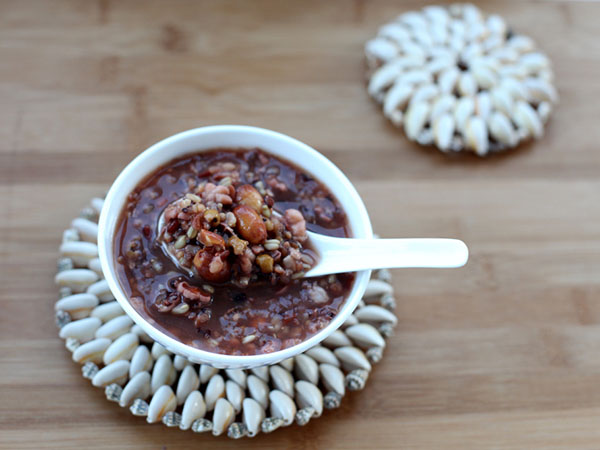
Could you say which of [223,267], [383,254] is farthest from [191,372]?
[383,254]

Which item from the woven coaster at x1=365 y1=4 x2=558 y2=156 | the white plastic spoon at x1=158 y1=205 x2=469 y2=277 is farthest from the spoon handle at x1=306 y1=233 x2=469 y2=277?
the woven coaster at x1=365 y1=4 x2=558 y2=156

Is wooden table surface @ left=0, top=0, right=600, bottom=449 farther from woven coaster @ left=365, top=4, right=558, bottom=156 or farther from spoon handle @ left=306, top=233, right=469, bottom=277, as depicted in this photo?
spoon handle @ left=306, top=233, right=469, bottom=277

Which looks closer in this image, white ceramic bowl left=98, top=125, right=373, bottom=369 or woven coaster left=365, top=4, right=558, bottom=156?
white ceramic bowl left=98, top=125, right=373, bottom=369

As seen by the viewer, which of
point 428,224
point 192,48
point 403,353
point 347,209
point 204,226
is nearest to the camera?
point 204,226

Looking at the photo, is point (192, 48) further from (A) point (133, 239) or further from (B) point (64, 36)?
(A) point (133, 239)

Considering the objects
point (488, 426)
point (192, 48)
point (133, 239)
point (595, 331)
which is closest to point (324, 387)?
point (488, 426)

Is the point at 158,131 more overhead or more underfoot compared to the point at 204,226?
more underfoot

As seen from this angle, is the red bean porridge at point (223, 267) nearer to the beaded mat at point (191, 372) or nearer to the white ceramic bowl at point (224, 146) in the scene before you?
the white ceramic bowl at point (224, 146)

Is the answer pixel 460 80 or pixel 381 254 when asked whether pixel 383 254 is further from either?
pixel 460 80
